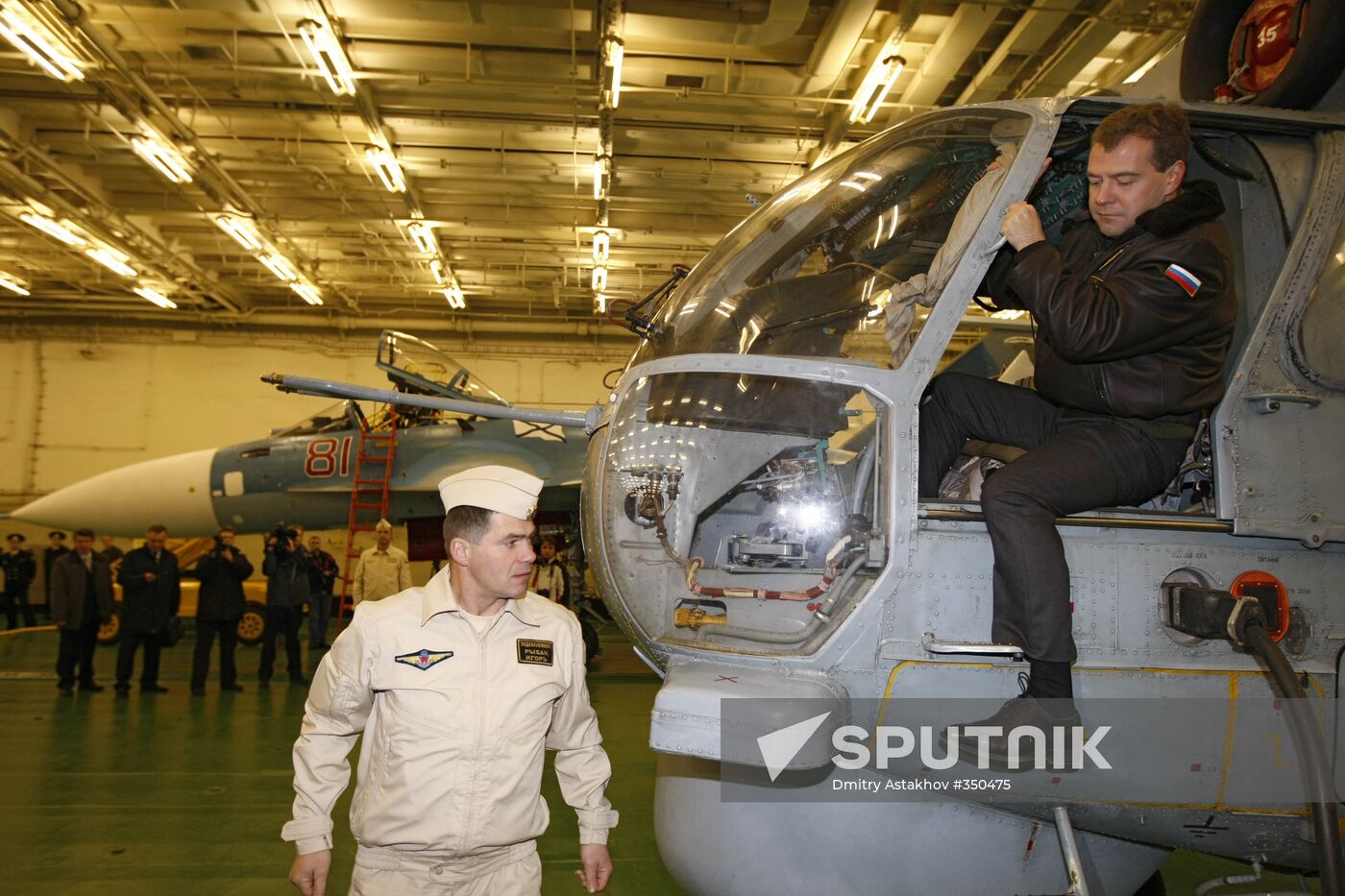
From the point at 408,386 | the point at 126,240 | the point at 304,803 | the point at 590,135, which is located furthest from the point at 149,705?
the point at 126,240

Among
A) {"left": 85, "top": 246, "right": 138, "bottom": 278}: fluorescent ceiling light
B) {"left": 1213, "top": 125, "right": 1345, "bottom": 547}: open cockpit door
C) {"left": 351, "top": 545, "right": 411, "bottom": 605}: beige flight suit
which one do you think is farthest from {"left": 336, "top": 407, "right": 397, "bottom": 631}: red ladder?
{"left": 1213, "top": 125, "right": 1345, "bottom": 547}: open cockpit door

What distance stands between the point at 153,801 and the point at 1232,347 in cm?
587

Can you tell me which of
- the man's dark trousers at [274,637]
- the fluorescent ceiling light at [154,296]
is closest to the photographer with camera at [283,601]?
the man's dark trousers at [274,637]

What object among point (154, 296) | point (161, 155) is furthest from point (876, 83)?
point (154, 296)

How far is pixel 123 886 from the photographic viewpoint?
157 inches

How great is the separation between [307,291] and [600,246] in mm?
6598

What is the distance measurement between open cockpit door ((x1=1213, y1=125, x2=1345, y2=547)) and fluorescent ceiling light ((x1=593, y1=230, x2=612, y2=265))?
1165cm

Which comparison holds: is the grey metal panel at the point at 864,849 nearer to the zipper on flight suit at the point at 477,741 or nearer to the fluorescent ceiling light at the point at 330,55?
the zipper on flight suit at the point at 477,741

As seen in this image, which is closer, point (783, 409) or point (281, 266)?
point (783, 409)

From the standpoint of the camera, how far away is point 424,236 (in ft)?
45.7

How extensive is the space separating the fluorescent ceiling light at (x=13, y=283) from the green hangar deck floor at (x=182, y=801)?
12.0 m

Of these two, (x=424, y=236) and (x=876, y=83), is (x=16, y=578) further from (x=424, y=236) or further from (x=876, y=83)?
(x=876, y=83)

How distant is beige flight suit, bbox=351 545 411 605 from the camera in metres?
9.05

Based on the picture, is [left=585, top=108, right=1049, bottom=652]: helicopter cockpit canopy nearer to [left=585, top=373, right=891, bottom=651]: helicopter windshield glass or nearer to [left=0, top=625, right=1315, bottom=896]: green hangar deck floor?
[left=585, top=373, right=891, bottom=651]: helicopter windshield glass
